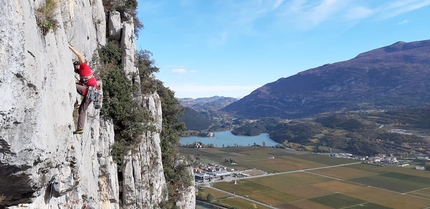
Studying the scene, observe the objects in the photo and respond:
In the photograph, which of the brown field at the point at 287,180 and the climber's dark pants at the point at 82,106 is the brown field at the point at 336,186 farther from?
the climber's dark pants at the point at 82,106

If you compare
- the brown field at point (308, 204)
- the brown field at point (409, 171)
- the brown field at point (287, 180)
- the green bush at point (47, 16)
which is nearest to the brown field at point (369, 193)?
the brown field at point (287, 180)

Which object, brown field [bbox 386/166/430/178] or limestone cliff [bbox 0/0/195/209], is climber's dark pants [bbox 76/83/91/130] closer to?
limestone cliff [bbox 0/0/195/209]

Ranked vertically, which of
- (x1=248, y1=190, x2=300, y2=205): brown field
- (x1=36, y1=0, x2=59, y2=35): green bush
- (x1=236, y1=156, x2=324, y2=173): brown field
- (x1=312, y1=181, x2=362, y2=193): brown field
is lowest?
(x1=312, y1=181, x2=362, y2=193): brown field

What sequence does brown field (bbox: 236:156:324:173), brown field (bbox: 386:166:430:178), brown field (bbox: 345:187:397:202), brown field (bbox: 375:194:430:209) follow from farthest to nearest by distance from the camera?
brown field (bbox: 236:156:324:173)
brown field (bbox: 386:166:430:178)
brown field (bbox: 345:187:397:202)
brown field (bbox: 375:194:430:209)

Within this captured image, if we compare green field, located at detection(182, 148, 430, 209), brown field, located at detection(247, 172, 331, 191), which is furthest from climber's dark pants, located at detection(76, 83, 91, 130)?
brown field, located at detection(247, 172, 331, 191)

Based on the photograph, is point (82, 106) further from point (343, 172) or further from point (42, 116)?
point (343, 172)

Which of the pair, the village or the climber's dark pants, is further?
the village
